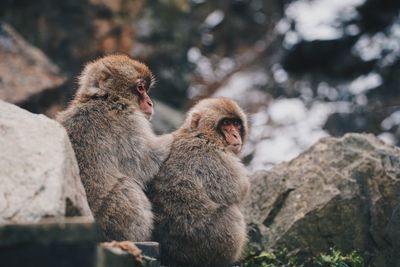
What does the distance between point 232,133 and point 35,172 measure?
2.37 metres

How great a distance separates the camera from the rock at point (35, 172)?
11.0 ft

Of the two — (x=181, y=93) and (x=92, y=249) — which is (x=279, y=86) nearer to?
(x=181, y=93)

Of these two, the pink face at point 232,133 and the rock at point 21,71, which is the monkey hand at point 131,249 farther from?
the rock at point 21,71

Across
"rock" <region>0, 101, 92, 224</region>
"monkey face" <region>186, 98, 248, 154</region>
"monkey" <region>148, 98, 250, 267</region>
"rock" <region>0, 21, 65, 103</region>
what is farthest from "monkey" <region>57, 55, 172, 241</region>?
"rock" <region>0, 21, 65, 103</region>

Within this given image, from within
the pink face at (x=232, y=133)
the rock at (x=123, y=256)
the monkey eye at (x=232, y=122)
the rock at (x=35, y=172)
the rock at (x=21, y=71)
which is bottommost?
the rock at (x=123, y=256)

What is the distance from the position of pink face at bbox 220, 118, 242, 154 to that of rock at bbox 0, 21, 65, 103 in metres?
4.88

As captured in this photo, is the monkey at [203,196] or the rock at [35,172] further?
the monkey at [203,196]

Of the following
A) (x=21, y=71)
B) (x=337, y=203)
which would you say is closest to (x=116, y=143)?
(x=337, y=203)

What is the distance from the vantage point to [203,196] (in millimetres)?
5168

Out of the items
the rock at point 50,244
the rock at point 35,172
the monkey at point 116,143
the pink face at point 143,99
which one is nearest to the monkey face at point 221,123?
the monkey at point 116,143

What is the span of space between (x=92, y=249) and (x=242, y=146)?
293 centimetres

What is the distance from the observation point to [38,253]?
2982 mm

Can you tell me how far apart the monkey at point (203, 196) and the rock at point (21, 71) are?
488 cm

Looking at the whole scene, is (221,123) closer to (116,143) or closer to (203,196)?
(203,196)
